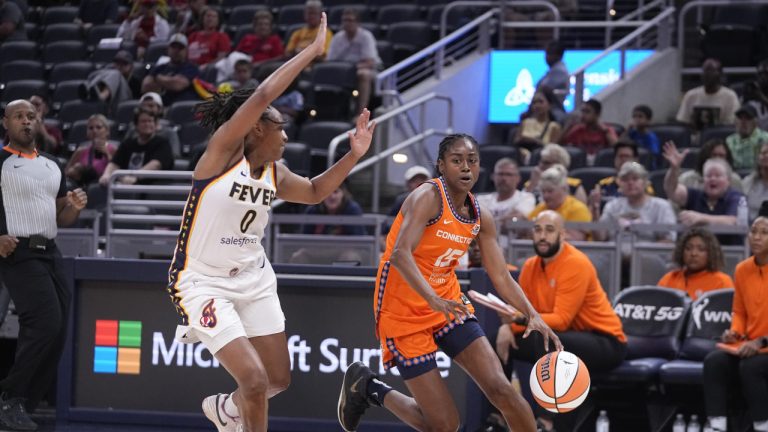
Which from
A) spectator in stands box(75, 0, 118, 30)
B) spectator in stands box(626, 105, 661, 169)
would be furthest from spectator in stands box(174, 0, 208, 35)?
spectator in stands box(626, 105, 661, 169)

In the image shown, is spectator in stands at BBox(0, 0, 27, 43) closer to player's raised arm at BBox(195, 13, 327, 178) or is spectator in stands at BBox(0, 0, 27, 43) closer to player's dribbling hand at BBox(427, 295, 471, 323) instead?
player's raised arm at BBox(195, 13, 327, 178)

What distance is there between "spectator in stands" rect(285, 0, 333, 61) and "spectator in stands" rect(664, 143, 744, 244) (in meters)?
5.64

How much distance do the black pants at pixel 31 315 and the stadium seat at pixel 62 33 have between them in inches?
399

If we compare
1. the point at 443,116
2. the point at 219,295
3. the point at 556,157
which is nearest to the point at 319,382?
the point at 219,295

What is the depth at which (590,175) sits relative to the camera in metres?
11.2

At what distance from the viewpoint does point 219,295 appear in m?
6.11

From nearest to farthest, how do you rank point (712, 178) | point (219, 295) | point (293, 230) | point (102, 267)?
point (219, 295), point (102, 267), point (712, 178), point (293, 230)

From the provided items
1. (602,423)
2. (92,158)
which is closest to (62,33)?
(92,158)

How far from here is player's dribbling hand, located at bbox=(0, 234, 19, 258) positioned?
7.81 meters

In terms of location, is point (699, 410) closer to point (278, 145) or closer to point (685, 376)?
point (685, 376)

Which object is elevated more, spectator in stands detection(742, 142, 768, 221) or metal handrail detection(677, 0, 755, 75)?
metal handrail detection(677, 0, 755, 75)

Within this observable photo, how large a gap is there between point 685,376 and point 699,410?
517 mm

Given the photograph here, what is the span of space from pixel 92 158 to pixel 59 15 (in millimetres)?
7359

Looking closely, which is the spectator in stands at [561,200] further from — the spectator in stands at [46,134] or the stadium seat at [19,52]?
the stadium seat at [19,52]
